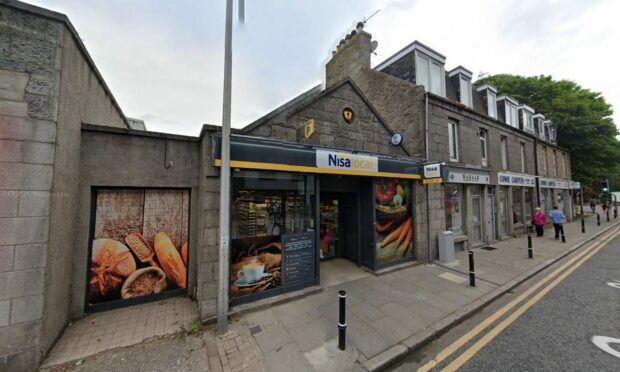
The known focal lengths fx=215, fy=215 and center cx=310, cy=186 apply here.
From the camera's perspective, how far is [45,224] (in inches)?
132

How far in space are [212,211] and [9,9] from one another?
14.3 feet

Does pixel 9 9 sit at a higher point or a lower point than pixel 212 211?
higher

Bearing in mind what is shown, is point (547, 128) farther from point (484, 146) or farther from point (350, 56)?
point (350, 56)

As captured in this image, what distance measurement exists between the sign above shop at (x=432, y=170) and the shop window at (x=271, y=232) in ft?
14.5

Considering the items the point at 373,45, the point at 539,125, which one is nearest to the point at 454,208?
the point at 373,45

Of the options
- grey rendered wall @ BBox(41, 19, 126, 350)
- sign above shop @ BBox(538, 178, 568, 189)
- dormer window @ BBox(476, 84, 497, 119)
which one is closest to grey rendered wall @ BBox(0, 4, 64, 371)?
grey rendered wall @ BBox(41, 19, 126, 350)

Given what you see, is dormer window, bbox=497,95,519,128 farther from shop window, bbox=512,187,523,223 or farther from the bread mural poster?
the bread mural poster

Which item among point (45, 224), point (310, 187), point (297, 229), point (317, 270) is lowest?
point (317, 270)

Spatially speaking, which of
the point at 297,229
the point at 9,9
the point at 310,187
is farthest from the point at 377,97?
the point at 9,9

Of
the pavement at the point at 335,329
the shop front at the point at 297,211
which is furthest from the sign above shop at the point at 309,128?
the pavement at the point at 335,329

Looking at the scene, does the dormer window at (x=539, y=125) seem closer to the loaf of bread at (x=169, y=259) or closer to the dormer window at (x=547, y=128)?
the dormer window at (x=547, y=128)

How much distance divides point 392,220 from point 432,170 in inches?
85.9

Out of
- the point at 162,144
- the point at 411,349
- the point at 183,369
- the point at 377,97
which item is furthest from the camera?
the point at 377,97

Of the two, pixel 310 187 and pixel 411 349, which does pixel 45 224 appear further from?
pixel 411 349
